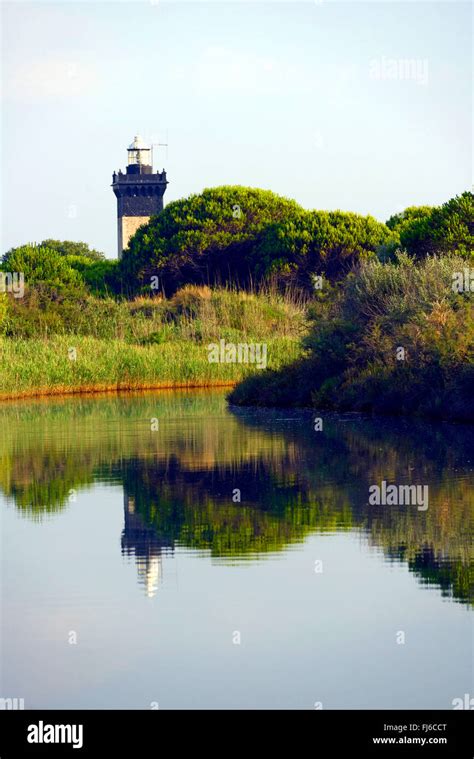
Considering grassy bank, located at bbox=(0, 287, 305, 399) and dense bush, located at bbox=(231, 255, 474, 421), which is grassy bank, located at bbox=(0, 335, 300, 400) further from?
dense bush, located at bbox=(231, 255, 474, 421)

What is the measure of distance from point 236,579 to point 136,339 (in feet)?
138

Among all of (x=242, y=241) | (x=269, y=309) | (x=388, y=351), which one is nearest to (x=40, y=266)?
(x=242, y=241)

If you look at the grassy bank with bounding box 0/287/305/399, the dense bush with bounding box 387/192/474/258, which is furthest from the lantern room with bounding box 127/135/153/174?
the dense bush with bounding box 387/192/474/258

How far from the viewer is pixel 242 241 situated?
7712cm

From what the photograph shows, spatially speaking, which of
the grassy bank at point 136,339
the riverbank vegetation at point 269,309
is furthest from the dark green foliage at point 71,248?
the grassy bank at point 136,339

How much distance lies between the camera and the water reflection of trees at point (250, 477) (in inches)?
594

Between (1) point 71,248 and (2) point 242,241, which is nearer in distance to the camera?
(2) point 242,241

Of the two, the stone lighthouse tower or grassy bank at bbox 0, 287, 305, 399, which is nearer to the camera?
grassy bank at bbox 0, 287, 305, 399

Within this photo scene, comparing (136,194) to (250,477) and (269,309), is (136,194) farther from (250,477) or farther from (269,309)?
(250,477)

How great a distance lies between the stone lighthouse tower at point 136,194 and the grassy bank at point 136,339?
4116cm

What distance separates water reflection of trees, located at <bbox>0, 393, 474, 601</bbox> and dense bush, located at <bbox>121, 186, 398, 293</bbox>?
38.7 metres

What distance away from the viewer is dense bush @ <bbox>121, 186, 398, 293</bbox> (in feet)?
243
